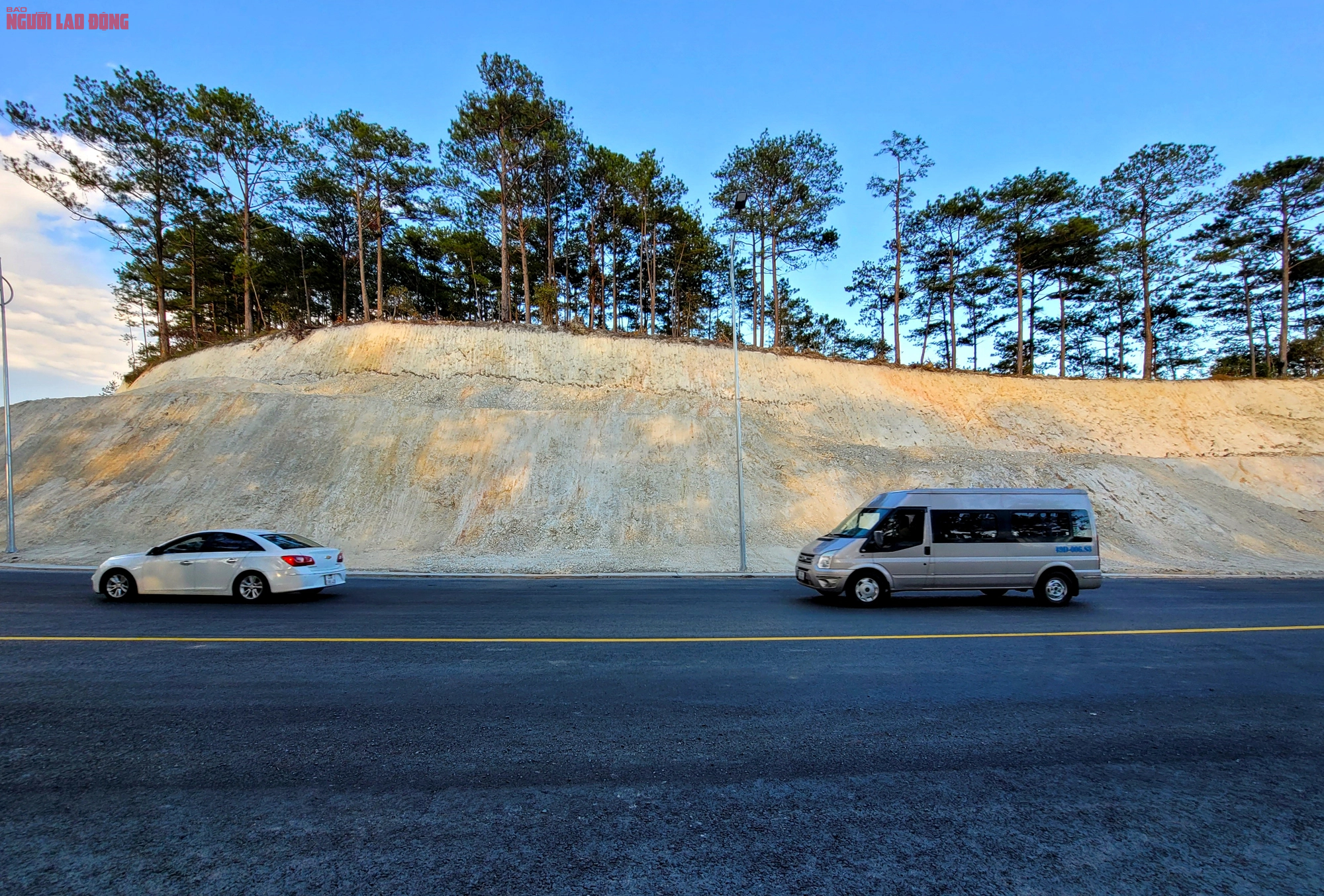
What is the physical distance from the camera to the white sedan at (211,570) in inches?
410

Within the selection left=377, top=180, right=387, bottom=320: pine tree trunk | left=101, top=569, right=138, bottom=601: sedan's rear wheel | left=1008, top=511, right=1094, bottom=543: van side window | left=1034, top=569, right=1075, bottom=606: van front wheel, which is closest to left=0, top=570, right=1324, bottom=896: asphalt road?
left=1034, top=569, right=1075, bottom=606: van front wheel

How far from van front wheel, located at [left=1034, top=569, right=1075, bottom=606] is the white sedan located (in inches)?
555

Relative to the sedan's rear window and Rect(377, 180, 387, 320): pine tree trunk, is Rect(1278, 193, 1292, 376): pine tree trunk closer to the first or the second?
the sedan's rear window

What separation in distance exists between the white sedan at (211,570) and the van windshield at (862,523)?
1039 centimetres

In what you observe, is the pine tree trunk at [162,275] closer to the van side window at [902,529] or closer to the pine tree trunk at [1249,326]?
the van side window at [902,529]

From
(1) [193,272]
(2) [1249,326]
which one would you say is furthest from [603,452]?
(2) [1249,326]

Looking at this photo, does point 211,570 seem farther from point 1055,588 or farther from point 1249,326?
point 1249,326

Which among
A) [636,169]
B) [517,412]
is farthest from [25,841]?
[636,169]

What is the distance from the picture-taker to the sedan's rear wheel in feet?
34.0

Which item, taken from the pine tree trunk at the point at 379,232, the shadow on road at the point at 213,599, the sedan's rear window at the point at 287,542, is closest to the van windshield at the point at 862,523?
the shadow on road at the point at 213,599

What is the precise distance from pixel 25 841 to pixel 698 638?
6047 mm

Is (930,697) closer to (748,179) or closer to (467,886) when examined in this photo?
(467,886)

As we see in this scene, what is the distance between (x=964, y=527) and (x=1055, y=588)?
7.15 feet

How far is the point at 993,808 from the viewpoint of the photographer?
3.32 meters
